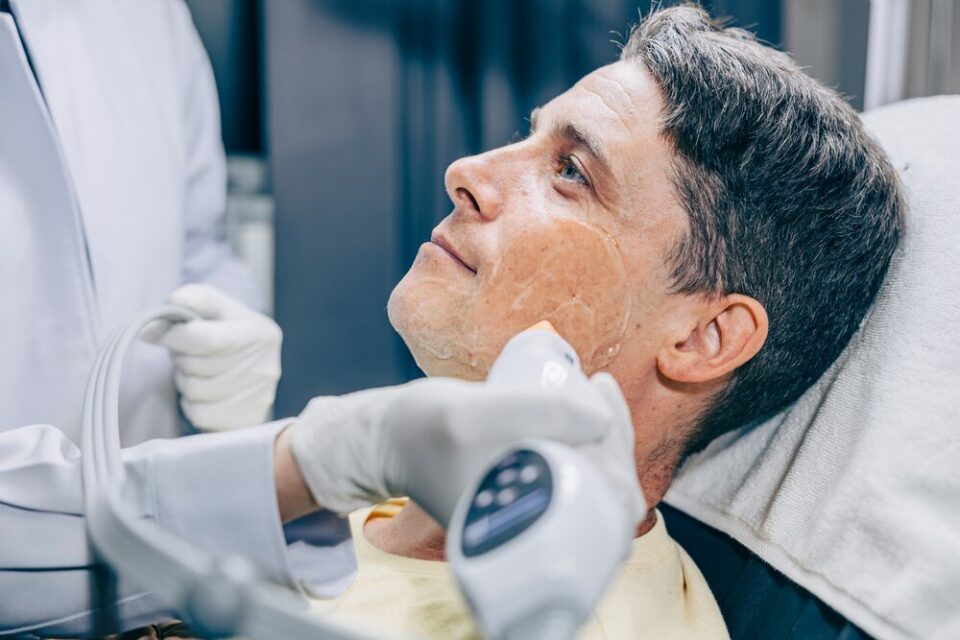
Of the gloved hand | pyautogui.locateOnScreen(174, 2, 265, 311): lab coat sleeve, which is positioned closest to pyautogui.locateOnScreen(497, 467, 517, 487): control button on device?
the gloved hand

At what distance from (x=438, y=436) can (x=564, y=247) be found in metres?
0.49

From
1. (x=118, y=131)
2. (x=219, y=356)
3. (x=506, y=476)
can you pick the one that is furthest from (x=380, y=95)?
(x=506, y=476)

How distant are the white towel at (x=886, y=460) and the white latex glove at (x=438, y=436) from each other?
55 cm

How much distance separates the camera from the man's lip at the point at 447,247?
1154 millimetres

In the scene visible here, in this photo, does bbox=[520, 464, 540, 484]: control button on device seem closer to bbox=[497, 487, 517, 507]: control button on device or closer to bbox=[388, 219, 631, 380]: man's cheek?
bbox=[497, 487, 517, 507]: control button on device

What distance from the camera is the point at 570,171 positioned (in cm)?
121

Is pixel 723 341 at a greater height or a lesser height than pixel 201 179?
lesser

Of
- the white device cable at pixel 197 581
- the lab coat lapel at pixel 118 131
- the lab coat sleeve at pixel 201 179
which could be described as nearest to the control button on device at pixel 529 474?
the white device cable at pixel 197 581

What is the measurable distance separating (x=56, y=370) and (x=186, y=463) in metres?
0.64

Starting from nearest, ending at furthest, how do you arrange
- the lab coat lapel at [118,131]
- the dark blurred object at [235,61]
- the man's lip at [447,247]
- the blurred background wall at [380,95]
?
1. the man's lip at [447,247]
2. the lab coat lapel at [118,131]
3. the blurred background wall at [380,95]
4. the dark blurred object at [235,61]

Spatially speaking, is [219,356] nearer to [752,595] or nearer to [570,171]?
[570,171]

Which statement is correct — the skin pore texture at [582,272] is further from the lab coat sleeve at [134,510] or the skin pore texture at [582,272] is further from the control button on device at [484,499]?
the control button on device at [484,499]

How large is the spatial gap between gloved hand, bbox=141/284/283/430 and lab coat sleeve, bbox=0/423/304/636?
39 centimetres

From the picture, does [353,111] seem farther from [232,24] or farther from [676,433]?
[676,433]
